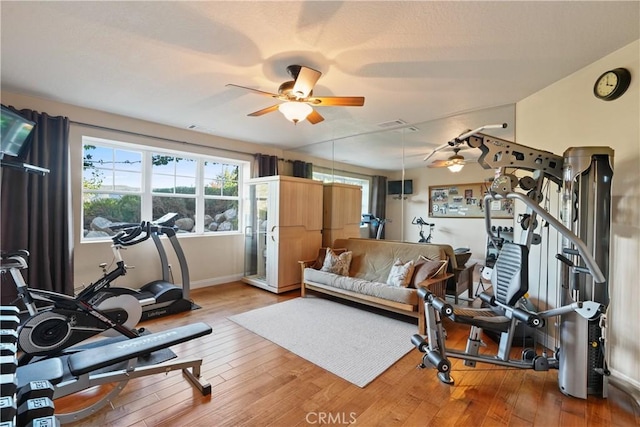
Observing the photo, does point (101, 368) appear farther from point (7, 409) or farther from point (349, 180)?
point (349, 180)

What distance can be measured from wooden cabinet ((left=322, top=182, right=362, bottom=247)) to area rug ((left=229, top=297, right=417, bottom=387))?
4.58 feet

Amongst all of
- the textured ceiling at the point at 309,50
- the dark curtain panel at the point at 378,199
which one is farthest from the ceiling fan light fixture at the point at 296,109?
the dark curtain panel at the point at 378,199

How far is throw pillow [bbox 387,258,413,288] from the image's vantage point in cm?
331

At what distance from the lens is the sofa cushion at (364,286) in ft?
10.0

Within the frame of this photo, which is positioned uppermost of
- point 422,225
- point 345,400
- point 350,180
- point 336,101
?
point 336,101

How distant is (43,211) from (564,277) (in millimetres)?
4855

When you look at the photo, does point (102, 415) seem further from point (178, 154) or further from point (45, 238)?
point (178, 154)

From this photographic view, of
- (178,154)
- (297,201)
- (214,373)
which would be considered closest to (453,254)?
(297,201)

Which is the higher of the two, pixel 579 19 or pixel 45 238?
pixel 579 19

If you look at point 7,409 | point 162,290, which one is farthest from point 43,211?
point 7,409

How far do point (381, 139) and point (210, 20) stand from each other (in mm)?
3065

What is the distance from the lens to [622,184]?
6.90 feet

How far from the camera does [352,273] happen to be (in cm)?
411

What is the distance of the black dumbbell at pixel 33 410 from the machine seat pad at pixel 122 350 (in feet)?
1.64
